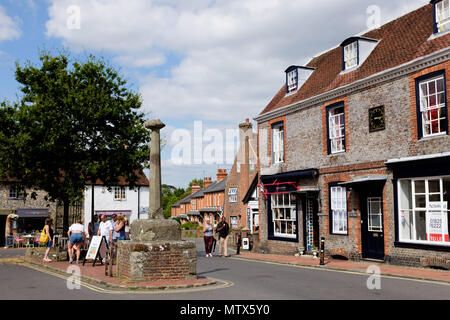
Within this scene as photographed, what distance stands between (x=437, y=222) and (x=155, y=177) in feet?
28.9

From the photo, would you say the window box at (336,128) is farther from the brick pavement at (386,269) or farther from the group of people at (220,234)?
the group of people at (220,234)

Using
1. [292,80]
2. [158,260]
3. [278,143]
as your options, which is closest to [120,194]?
[278,143]

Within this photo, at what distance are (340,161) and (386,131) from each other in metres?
2.61

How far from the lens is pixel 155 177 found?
486 inches

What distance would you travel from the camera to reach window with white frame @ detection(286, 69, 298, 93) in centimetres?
2346

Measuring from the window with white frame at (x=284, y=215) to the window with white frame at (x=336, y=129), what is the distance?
138 inches

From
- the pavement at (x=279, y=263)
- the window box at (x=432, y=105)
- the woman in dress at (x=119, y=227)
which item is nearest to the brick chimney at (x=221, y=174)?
the pavement at (x=279, y=263)

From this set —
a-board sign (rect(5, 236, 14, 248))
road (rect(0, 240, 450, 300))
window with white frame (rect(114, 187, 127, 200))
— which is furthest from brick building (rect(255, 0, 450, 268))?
window with white frame (rect(114, 187, 127, 200))

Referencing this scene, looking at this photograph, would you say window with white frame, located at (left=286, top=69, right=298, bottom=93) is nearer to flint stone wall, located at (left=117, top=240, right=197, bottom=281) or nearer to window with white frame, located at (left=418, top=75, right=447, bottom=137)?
window with white frame, located at (left=418, top=75, right=447, bottom=137)

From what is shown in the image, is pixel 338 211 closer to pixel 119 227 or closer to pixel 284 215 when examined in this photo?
pixel 284 215

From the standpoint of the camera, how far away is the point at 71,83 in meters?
19.2

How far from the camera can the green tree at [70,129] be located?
726 inches

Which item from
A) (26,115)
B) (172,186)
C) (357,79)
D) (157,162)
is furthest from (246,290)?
(172,186)
